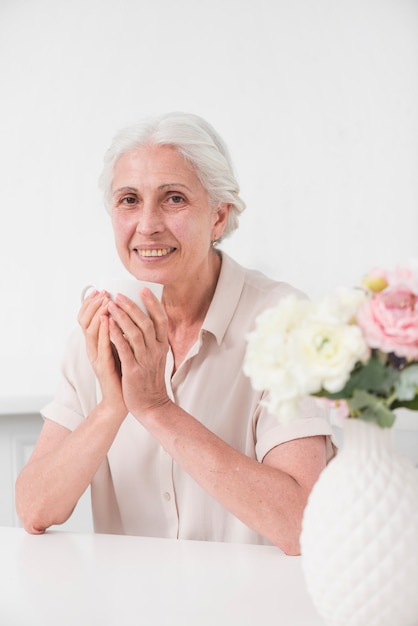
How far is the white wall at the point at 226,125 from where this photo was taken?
2256 millimetres

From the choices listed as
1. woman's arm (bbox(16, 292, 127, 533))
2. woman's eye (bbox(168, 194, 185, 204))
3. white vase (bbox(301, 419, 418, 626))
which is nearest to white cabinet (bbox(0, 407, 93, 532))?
woman's arm (bbox(16, 292, 127, 533))

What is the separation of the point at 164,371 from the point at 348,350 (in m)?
0.71

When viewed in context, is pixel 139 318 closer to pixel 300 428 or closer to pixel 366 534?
pixel 300 428

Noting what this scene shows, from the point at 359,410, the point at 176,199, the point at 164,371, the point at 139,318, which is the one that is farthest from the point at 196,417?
the point at 359,410

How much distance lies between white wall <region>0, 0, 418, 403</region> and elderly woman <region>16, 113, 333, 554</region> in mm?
A: 733

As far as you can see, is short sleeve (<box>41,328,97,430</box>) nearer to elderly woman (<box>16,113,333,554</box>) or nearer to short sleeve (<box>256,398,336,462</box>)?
elderly woman (<box>16,113,333,554</box>)

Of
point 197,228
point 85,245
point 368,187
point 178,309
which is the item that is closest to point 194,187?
point 197,228

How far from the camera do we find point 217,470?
1232 millimetres

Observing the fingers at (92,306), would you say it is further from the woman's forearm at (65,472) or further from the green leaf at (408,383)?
the green leaf at (408,383)

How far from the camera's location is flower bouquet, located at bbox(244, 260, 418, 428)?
2.23 feet

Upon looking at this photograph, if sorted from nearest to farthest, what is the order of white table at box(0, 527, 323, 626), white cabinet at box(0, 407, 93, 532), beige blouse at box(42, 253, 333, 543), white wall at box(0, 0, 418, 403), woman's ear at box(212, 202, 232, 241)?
white table at box(0, 527, 323, 626)
beige blouse at box(42, 253, 333, 543)
woman's ear at box(212, 202, 232, 241)
white wall at box(0, 0, 418, 403)
white cabinet at box(0, 407, 93, 532)

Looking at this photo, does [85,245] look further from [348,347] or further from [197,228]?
[348,347]

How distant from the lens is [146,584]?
103 centimetres

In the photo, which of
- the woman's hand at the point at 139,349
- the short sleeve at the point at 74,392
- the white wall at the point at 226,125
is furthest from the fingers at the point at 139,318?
the white wall at the point at 226,125
